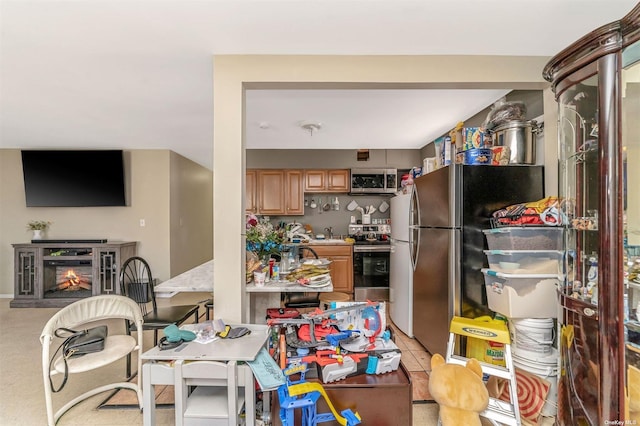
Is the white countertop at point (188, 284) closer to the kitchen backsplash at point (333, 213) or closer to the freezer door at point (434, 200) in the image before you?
the freezer door at point (434, 200)

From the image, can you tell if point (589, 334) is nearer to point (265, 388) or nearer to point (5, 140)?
point (265, 388)

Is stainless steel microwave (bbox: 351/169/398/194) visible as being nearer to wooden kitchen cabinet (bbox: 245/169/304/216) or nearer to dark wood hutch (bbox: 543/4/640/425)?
wooden kitchen cabinet (bbox: 245/169/304/216)

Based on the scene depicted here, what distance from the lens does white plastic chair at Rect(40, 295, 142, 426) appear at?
1690mm

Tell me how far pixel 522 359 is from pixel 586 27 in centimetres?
208

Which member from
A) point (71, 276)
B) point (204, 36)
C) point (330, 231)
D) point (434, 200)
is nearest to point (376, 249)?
point (330, 231)

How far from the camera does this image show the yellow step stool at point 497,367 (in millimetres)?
1612

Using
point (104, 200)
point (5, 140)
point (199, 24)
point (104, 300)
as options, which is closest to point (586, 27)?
point (199, 24)

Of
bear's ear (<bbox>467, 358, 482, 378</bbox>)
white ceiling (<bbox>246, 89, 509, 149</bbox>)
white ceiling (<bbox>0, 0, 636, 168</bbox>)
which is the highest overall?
white ceiling (<bbox>0, 0, 636, 168</bbox>)

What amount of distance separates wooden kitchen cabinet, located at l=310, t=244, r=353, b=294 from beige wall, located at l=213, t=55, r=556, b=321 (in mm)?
2518

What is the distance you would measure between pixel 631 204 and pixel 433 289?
153 centimetres

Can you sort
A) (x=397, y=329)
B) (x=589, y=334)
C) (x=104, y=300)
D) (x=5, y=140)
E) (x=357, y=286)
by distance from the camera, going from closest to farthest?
(x=589, y=334) → (x=104, y=300) → (x=397, y=329) → (x=5, y=140) → (x=357, y=286)

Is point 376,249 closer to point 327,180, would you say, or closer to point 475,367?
point 327,180

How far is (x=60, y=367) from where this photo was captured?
66.4 inches

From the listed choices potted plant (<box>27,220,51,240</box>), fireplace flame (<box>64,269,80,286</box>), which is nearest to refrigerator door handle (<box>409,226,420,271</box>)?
fireplace flame (<box>64,269,80,286</box>)
